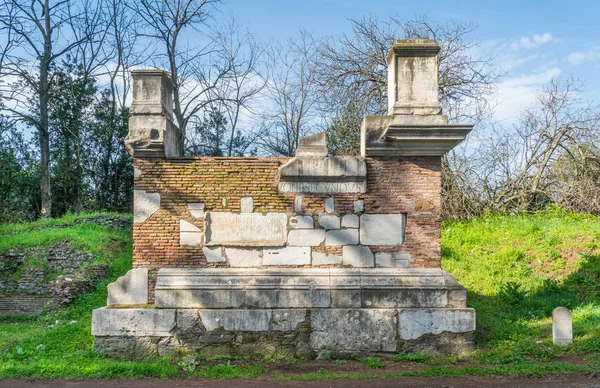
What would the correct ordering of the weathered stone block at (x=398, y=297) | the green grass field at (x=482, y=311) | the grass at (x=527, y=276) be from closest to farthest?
the green grass field at (x=482, y=311) → the weathered stone block at (x=398, y=297) → the grass at (x=527, y=276)

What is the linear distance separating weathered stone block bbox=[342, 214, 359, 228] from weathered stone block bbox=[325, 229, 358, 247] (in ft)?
0.23

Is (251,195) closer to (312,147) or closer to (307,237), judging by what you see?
(307,237)

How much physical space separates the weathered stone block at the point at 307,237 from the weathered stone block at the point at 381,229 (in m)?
0.57

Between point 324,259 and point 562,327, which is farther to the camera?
point 562,327

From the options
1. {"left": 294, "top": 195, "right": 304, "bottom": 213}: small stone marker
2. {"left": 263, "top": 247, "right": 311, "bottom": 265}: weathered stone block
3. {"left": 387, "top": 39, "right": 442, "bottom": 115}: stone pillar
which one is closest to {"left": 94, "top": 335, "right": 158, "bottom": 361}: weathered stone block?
{"left": 263, "top": 247, "right": 311, "bottom": 265}: weathered stone block

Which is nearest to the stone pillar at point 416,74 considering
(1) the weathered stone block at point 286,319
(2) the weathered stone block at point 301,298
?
(2) the weathered stone block at point 301,298

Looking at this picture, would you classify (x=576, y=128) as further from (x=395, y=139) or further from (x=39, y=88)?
(x=39, y=88)

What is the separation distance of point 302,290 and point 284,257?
0.52 metres

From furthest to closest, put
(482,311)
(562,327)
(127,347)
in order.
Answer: (482,311), (562,327), (127,347)

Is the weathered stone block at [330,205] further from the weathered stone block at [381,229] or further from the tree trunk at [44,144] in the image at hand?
the tree trunk at [44,144]

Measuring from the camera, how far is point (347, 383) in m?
6.16

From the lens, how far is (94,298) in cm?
1232

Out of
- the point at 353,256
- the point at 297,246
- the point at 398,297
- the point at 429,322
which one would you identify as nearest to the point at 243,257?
the point at 297,246

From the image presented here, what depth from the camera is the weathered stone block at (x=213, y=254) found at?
24.3 feet
